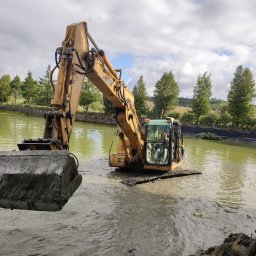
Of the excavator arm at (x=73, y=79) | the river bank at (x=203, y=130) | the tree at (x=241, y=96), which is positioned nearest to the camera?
the excavator arm at (x=73, y=79)

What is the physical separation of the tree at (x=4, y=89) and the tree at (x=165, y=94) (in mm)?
36121

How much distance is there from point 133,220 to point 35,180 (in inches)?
147

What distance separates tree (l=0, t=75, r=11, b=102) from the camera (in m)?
76.6

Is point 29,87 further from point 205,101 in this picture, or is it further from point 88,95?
point 205,101

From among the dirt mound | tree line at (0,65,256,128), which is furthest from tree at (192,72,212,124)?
the dirt mound

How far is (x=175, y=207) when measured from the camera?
9773 millimetres

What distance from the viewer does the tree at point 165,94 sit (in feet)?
186

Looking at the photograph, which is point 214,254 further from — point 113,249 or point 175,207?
point 175,207

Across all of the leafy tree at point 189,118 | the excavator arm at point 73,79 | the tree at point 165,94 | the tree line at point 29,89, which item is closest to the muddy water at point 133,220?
the excavator arm at point 73,79

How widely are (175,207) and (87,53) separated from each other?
4699 mm

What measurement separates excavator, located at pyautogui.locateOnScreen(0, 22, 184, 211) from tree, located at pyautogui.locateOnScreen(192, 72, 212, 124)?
39.4 m

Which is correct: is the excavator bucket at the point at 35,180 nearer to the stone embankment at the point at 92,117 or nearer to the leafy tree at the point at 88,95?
the stone embankment at the point at 92,117

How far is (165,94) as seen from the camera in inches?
2224

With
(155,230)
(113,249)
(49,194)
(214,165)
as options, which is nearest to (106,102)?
(155,230)
